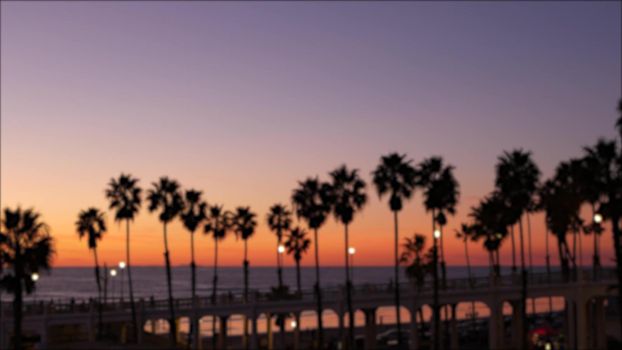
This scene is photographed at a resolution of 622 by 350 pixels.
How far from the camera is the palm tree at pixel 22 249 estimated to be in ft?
122

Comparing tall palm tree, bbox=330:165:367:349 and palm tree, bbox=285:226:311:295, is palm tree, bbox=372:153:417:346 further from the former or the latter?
palm tree, bbox=285:226:311:295

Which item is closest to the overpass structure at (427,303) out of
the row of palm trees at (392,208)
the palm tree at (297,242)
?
the row of palm trees at (392,208)

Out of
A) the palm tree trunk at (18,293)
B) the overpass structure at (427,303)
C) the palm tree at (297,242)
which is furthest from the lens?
the palm tree at (297,242)

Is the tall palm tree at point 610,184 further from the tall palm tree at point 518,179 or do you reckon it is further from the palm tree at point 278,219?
the palm tree at point 278,219

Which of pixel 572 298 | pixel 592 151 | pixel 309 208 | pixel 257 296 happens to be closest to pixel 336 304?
pixel 257 296

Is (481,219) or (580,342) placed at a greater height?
(481,219)

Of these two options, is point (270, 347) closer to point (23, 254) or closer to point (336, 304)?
point (336, 304)

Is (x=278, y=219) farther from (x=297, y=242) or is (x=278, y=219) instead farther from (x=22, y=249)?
(x=22, y=249)

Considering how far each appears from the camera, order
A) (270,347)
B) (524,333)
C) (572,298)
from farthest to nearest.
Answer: (270,347) → (572,298) → (524,333)

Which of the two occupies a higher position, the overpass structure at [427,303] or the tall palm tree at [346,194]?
the tall palm tree at [346,194]

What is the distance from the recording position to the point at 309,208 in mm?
58844

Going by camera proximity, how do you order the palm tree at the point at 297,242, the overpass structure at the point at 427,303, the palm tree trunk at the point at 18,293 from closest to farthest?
the palm tree trunk at the point at 18,293 → the overpass structure at the point at 427,303 → the palm tree at the point at 297,242

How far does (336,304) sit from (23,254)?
826 inches

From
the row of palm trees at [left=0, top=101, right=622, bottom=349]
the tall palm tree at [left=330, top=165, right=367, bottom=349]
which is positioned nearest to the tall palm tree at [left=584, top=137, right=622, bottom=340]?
the row of palm trees at [left=0, top=101, right=622, bottom=349]
